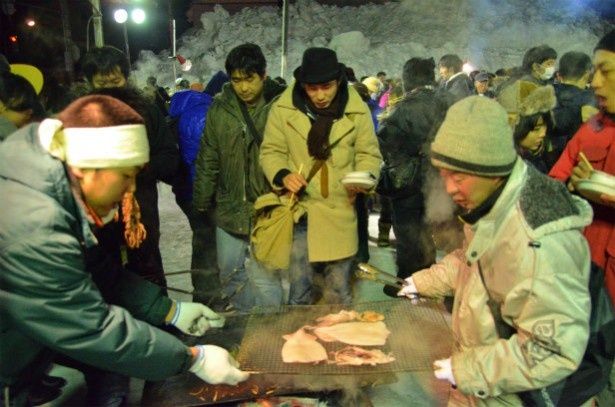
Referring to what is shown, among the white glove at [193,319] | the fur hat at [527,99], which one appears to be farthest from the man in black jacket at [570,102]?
the white glove at [193,319]

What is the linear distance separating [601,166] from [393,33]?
103 feet

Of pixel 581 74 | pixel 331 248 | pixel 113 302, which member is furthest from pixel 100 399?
pixel 581 74

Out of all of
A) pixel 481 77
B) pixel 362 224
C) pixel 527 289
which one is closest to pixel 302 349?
pixel 527 289

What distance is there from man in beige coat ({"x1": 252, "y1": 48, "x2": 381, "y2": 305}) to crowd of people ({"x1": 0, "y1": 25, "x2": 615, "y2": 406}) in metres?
0.02

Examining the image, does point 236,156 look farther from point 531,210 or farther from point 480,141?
point 531,210

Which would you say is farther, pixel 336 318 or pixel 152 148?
pixel 152 148

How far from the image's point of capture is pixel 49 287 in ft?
6.47

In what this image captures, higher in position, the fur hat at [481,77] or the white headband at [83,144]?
the fur hat at [481,77]

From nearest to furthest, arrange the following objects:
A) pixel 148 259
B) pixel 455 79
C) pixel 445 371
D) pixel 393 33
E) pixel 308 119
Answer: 1. pixel 445 371
2. pixel 148 259
3. pixel 308 119
4. pixel 455 79
5. pixel 393 33

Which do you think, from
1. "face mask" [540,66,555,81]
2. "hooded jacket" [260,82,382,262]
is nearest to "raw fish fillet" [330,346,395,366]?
"hooded jacket" [260,82,382,262]

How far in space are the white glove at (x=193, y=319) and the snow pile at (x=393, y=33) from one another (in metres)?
27.0

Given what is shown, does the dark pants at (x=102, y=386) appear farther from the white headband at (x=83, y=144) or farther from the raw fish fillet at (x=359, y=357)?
the white headband at (x=83, y=144)

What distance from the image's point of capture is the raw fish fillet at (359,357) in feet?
9.49

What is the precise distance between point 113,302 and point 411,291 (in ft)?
5.86
